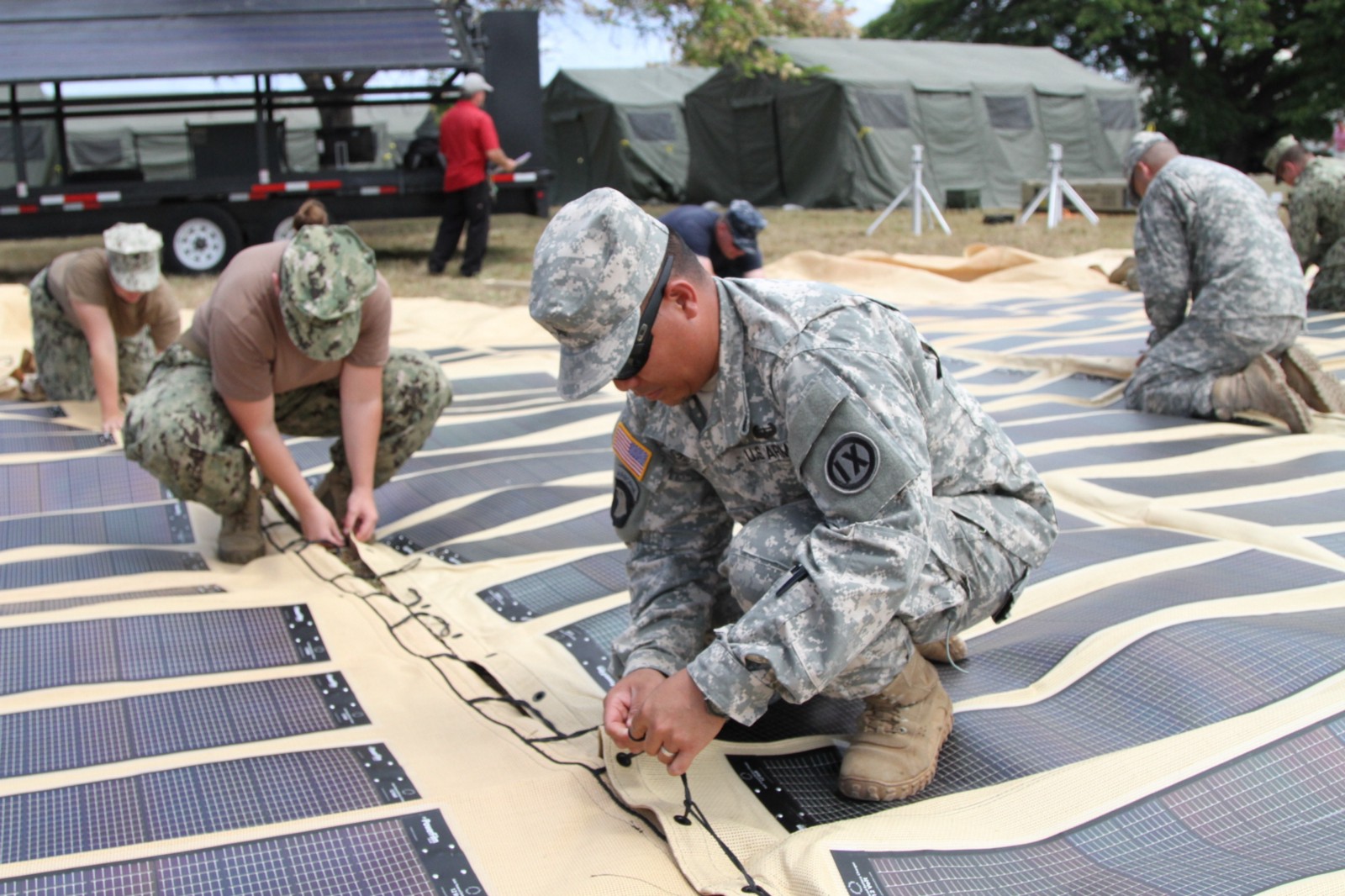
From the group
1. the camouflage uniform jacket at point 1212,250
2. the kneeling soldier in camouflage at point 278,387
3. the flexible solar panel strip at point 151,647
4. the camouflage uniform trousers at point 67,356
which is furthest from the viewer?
the camouflage uniform trousers at point 67,356

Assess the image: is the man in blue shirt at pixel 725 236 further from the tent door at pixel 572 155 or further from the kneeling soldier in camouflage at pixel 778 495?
the tent door at pixel 572 155

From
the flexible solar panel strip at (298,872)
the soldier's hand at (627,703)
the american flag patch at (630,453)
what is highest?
the american flag patch at (630,453)

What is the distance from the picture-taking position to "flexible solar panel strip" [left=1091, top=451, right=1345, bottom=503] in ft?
10.2

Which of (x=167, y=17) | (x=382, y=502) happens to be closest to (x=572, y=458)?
(x=382, y=502)

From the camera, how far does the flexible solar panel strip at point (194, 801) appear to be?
162 centimetres

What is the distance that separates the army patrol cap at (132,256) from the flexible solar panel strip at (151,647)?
1.81 metres

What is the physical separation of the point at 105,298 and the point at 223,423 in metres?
1.55

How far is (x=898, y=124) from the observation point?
46.3 feet

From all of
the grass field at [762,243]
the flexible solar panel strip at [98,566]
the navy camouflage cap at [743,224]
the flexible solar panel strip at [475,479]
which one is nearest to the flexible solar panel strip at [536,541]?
the flexible solar panel strip at [475,479]

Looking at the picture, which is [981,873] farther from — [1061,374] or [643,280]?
[1061,374]

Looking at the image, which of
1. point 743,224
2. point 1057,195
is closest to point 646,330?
point 743,224

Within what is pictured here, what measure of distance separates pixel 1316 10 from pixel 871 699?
23511mm

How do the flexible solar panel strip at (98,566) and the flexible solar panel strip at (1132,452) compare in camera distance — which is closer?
the flexible solar panel strip at (98,566)

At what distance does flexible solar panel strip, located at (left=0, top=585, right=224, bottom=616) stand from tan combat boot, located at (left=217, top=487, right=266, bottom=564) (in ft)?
0.57
